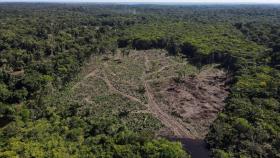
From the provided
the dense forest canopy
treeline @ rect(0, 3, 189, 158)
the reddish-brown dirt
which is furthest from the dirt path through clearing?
treeline @ rect(0, 3, 189, 158)

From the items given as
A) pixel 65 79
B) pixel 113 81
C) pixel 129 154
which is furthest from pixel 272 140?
pixel 65 79

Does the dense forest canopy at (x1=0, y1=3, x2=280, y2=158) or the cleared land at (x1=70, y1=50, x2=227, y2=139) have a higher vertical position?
the dense forest canopy at (x1=0, y1=3, x2=280, y2=158)

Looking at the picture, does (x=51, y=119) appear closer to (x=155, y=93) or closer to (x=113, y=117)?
(x=113, y=117)

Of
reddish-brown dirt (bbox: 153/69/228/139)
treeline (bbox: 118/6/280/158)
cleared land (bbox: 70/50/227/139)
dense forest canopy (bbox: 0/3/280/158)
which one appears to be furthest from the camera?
reddish-brown dirt (bbox: 153/69/228/139)

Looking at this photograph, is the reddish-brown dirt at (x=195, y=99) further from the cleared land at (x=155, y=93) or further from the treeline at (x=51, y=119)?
the treeline at (x=51, y=119)

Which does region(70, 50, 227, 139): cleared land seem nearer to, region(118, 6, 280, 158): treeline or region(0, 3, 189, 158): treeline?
region(0, 3, 189, 158): treeline

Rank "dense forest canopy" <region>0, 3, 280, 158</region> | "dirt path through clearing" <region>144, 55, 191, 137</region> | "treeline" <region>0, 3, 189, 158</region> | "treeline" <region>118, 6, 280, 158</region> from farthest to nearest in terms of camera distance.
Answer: "dirt path through clearing" <region>144, 55, 191, 137</region> < "treeline" <region>118, 6, 280, 158</region> < "dense forest canopy" <region>0, 3, 280, 158</region> < "treeline" <region>0, 3, 189, 158</region>

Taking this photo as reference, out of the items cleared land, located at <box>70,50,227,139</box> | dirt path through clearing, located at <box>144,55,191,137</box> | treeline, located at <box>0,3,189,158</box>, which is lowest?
dirt path through clearing, located at <box>144,55,191,137</box>

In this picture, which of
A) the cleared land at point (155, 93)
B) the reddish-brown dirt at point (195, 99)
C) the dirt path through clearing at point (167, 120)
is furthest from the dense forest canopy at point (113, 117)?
the dirt path through clearing at point (167, 120)

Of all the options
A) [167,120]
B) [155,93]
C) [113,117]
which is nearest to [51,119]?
[113,117]
